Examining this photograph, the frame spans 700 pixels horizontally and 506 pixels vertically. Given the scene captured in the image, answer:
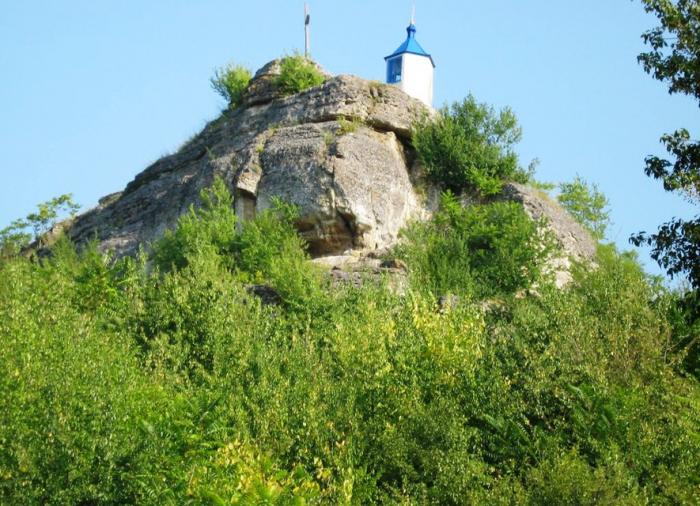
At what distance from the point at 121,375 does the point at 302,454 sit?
10.6 feet

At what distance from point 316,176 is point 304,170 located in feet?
1.56

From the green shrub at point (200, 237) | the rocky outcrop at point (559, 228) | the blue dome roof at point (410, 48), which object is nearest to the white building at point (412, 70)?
the blue dome roof at point (410, 48)

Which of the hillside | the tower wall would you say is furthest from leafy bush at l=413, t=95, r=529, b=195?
the tower wall

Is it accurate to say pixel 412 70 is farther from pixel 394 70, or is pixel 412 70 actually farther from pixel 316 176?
pixel 316 176

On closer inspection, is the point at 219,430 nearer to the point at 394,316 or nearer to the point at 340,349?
the point at 340,349

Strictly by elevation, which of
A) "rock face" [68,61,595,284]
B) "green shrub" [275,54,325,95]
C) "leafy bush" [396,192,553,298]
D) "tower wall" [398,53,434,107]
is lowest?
"leafy bush" [396,192,553,298]

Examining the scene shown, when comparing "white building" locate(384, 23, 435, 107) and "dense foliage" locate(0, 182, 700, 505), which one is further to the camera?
"white building" locate(384, 23, 435, 107)

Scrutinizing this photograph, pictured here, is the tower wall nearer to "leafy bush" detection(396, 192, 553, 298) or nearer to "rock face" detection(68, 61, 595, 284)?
"rock face" detection(68, 61, 595, 284)

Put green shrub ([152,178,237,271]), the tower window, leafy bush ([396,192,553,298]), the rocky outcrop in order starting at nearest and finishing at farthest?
leafy bush ([396,192,553,298]), green shrub ([152,178,237,271]), the rocky outcrop, the tower window

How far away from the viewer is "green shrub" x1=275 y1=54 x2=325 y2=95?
130ft

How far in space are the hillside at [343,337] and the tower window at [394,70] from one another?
944 centimetres

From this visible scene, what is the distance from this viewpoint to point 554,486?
2031 cm

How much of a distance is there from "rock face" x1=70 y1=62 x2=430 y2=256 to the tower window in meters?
8.65

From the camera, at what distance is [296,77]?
3966cm
